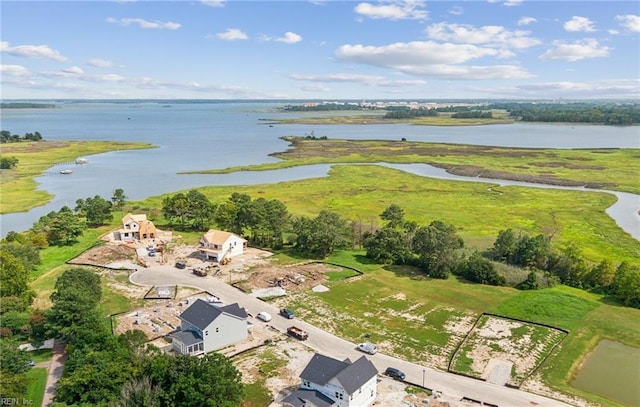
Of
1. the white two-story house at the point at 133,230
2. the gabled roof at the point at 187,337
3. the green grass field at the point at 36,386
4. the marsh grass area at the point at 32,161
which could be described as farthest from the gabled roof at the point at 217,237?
the marsh grass area at the point at 32,161

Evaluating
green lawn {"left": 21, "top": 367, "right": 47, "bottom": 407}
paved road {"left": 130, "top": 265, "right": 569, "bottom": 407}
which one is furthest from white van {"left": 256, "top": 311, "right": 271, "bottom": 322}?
green lawn {"left": 21, "top": 367, "right": 47, "bottom": 407}

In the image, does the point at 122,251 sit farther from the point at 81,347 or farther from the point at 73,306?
the point at 81,347

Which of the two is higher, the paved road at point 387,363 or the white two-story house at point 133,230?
the white two-story house at point 133,230

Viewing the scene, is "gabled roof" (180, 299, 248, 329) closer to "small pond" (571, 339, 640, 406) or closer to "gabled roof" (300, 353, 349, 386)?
"gabled roof" (300, 353, 349, 386)

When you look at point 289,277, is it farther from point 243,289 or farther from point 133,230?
point 133,230

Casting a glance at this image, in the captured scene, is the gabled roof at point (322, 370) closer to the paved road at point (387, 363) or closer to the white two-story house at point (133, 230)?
the paved road at point (387, 363)

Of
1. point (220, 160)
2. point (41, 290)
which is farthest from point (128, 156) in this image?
point (41, 290)

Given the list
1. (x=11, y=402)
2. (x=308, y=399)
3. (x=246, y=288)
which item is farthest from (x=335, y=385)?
(x=246, y=288)
